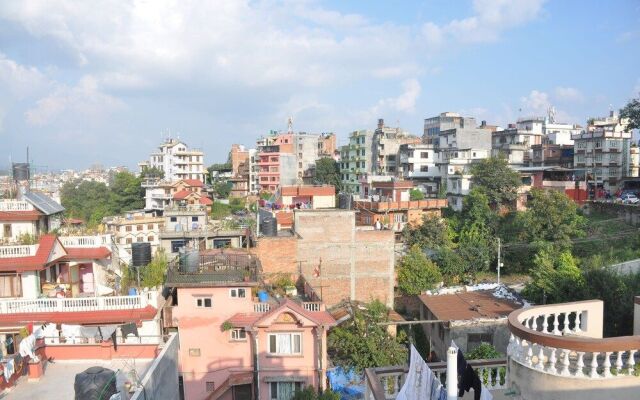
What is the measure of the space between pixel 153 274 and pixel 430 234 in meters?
24.6

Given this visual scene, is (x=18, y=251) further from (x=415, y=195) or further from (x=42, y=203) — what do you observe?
(x=415, y=195)

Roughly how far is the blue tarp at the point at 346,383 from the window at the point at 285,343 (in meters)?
2.22

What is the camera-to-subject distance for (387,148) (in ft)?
209

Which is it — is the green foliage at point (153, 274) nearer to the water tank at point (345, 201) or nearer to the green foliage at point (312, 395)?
the green foliage at point (312, 395)

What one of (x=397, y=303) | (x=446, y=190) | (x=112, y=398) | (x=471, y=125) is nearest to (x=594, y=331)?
(x=112, y=398)

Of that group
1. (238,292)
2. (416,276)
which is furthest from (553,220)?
(238,292)

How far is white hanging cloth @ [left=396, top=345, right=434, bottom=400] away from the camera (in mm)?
5254

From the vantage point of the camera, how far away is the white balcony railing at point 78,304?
600 inches

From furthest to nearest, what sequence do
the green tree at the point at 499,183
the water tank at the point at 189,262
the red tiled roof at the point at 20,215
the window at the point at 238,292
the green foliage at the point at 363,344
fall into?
the green tree at the point at 499,183 < the green foliage at the point at 363,344 < the water tank at the point at 189,262 < the window at the point at 238,292 < the red tiled roof at the point at 20,215

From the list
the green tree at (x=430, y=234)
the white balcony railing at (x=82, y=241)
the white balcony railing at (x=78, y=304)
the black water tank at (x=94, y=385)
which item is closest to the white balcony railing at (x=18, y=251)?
the white balcony railing at (x=78, y=304)

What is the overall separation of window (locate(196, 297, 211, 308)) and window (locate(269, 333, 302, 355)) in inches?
109

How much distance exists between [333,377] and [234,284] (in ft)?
18.2

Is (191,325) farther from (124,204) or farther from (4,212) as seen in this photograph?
(124,204)

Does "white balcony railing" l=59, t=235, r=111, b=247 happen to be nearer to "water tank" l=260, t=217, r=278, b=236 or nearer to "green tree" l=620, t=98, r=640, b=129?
"water tank" l=260, t=217, r=278, b=236
